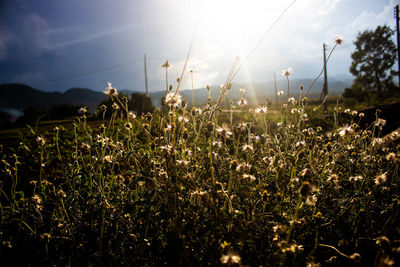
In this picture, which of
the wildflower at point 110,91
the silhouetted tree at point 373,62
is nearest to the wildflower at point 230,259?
the wildflower at point 110,91

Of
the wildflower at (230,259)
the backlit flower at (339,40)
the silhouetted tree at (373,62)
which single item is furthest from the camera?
the silhouetted tree at (373,62)

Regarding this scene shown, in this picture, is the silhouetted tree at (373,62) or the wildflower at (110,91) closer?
the wildflower at (110,91)

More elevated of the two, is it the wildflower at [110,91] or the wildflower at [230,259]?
the wildflower at [110,91]

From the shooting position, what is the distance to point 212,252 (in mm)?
1279

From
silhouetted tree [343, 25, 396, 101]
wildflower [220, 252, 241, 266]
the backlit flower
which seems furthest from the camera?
silhouetted tree [343, 25, 396, 101]

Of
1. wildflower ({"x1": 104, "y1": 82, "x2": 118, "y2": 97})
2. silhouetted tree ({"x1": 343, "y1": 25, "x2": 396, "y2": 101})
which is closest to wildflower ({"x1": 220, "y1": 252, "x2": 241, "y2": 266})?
wildflower ({"x1": 104, "y1": 82, "x2": 118, "y2": 97})

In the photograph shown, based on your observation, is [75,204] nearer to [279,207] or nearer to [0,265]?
[0,265]

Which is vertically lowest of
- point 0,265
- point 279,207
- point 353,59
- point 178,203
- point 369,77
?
point 0,265

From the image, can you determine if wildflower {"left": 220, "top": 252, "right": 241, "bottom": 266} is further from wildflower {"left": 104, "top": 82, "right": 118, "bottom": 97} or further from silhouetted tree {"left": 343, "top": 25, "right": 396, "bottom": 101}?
silhouetted tree {"left": 343, "top": 25, "right": 396, "bottom": 101}

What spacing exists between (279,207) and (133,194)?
3.62 feet

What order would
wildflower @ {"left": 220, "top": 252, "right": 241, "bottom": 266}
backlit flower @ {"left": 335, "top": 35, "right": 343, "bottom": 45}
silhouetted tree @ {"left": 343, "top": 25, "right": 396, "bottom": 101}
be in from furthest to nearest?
1. silhouetted tree @ {"left": 343, "top": 25, "right": 396, "bottom": 101}
2. backlit flower @ {"left": 335, "top": 35, "right": 343, "bottom": 45}
3. wildflower @ {"left": 220, "top": 252, "right": 241, "bottom": 266}

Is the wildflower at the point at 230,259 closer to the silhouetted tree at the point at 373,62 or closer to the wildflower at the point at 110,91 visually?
the wildflower at the point at 110,91

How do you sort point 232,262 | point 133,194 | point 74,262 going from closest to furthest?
point 232,262, point 74,262, point 133,194

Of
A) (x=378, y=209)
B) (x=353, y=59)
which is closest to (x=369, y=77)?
(x=353, y=59)
